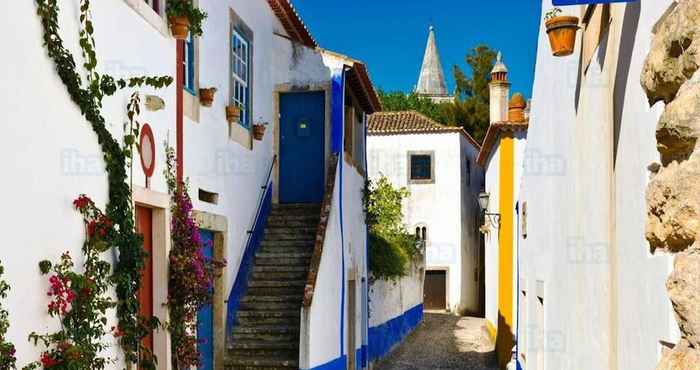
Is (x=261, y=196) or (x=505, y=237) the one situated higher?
(x=261, y=196)

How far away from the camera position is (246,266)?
11.9m

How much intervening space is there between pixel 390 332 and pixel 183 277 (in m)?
13.3

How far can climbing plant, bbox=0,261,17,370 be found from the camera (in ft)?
16.7

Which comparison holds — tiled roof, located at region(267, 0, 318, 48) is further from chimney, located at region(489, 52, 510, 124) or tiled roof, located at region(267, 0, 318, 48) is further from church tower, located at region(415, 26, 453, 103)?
church tower, located at region(415, 26, 453, 103)

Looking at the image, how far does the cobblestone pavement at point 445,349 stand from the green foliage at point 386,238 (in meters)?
2.00

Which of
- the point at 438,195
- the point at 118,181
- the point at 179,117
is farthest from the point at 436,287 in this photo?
the point at 118,181

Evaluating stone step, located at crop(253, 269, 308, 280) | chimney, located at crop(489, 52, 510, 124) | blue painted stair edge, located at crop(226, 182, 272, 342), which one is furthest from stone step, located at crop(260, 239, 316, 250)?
chimney, located at crop(489, 52, 510, 124)

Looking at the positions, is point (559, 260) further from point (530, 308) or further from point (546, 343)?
point (530, 308)

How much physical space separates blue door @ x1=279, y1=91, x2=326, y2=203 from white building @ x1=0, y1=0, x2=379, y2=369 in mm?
19

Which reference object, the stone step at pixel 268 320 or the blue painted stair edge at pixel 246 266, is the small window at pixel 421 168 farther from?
the stone step at pixel 268 320

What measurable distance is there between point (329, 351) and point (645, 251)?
9.03m

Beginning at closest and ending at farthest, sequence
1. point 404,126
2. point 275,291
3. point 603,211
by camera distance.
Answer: point 603,211 → point 275,291 → point 404,126

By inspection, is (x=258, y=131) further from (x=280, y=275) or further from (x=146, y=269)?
(x=146, y=269)

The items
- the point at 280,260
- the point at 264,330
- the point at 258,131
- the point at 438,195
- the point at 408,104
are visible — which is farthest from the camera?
the point at 408,104
